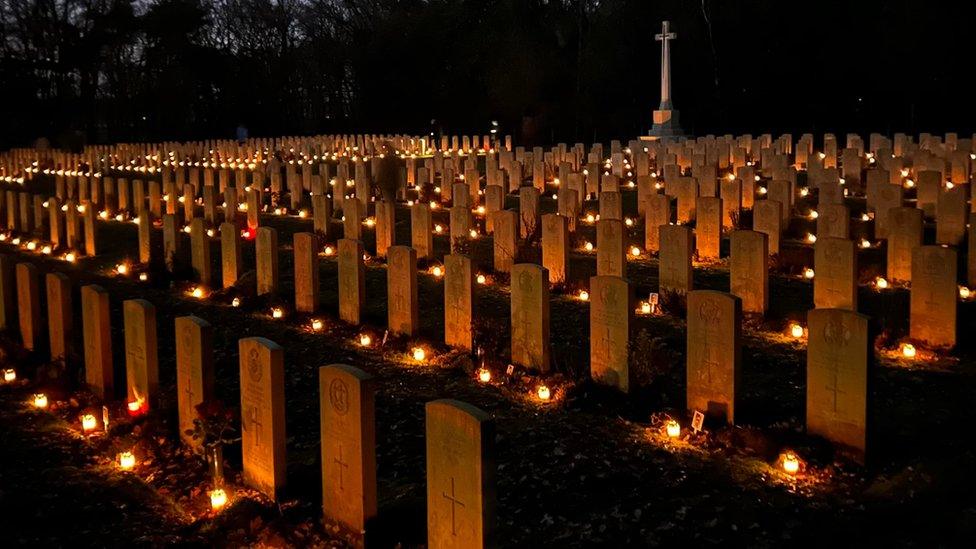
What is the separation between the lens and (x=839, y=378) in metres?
5.62

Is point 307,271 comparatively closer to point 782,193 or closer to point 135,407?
point 135,407

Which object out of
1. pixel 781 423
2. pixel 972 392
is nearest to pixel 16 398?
pixel 781 423

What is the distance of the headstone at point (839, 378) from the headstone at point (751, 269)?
2.84 metres

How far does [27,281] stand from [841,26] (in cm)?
2927

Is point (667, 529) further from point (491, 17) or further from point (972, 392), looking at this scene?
point (491, 17)

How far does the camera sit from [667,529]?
480cm

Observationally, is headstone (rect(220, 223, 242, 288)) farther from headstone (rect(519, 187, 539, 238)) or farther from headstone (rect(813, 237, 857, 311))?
headstone (rect(813, 237, 857, 311))

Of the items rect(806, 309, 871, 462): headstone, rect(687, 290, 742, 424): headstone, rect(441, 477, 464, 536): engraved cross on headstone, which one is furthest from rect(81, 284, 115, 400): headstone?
rect(806, 309, 871, 462): headstone

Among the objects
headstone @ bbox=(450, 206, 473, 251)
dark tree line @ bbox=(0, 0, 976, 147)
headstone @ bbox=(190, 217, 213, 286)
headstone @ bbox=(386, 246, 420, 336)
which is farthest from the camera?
dark tree line @ bbox=(0, 0, 976, 147)

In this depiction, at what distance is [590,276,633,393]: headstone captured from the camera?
268 inches

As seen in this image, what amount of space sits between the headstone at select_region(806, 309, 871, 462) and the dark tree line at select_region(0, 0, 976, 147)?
26.6 m

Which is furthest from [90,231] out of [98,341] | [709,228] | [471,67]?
[471,67]

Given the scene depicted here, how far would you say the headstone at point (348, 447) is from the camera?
186 inches

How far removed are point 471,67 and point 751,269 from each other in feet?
105
